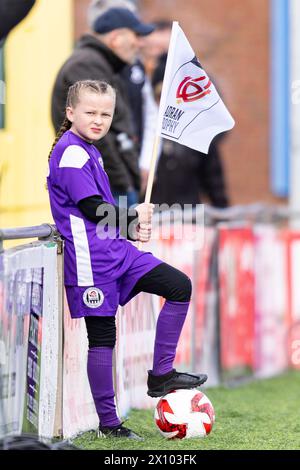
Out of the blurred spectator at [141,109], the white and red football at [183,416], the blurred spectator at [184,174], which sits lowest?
the white and red football at [183,416]

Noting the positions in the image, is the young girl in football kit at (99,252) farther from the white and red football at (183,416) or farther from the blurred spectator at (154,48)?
the blurred spectator at (154,48)

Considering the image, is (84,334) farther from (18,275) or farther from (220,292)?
(220,292)

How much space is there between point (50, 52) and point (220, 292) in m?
2.82

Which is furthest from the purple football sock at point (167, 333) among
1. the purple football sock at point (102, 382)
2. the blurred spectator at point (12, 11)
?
the blurred spectator at point (12, 11)

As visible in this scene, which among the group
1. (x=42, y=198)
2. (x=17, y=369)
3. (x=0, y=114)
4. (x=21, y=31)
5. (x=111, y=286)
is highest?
(x=21, y=31)

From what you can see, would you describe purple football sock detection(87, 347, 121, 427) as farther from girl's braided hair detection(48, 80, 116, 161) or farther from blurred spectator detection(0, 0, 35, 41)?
blurred spectator detection(0, 0, 35, 41)

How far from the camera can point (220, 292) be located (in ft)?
31.2

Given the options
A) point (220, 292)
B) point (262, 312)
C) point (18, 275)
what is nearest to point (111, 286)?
point (18, 275)

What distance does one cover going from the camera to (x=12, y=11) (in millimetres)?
6539

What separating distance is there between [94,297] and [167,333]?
454 mm

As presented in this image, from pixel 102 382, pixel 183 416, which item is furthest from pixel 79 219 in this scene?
pixel 183 416

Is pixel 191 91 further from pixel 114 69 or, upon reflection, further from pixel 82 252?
pixel 114 69

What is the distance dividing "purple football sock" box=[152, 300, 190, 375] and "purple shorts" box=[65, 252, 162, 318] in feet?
0.70

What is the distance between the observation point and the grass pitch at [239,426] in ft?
19.1
